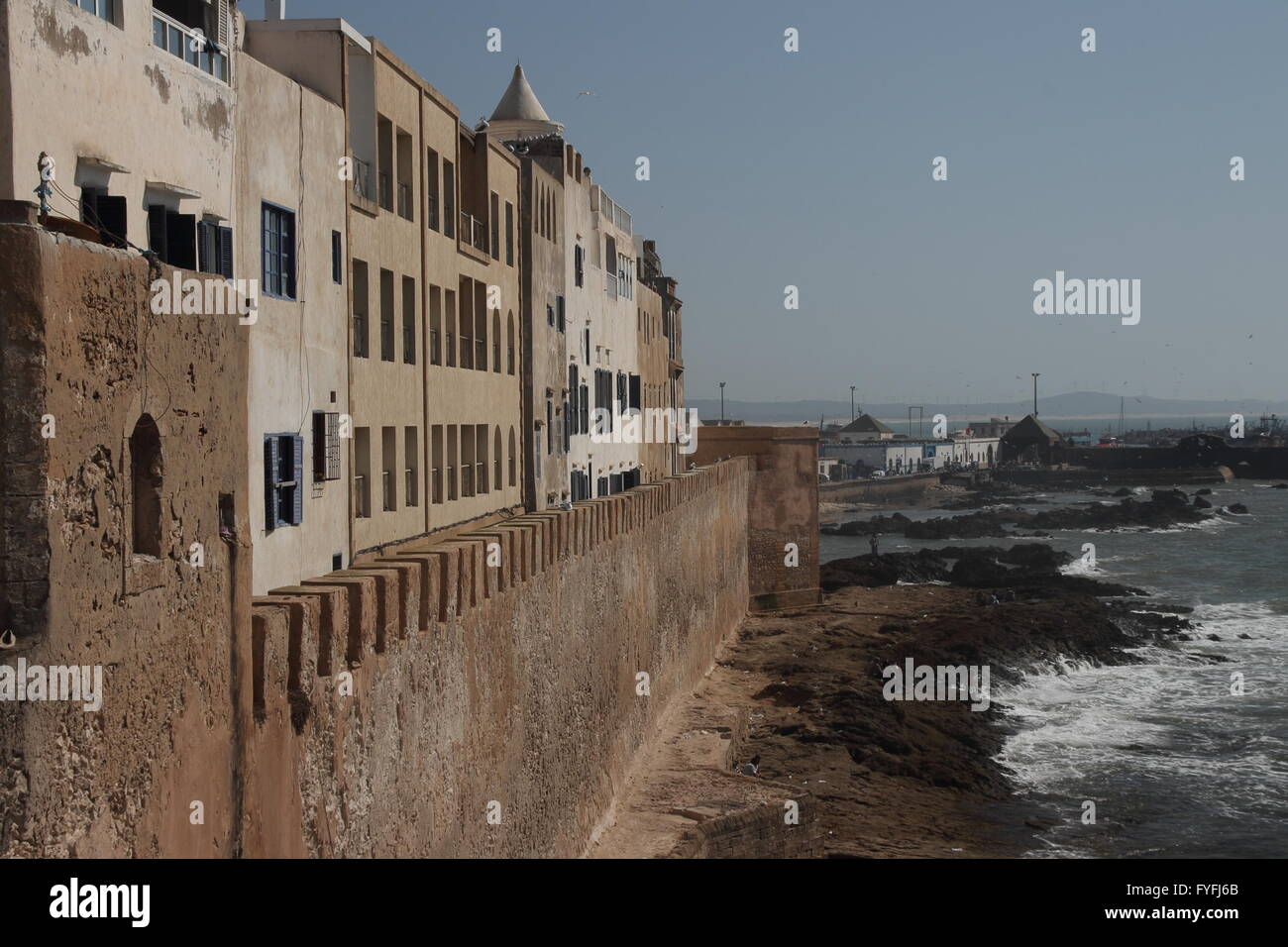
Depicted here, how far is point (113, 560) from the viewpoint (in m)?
6.75

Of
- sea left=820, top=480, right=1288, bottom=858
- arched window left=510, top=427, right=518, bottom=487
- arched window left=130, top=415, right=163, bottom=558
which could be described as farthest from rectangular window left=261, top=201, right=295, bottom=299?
sea left=820, top=480, right=1288, bottom=858

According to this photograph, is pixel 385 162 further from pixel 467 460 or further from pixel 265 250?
pixel 467 460

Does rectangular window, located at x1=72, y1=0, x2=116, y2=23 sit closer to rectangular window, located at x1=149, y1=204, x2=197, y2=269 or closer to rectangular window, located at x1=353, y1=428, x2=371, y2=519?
rectangular window, located at x1=149, y1=204, x2=197, y2=269

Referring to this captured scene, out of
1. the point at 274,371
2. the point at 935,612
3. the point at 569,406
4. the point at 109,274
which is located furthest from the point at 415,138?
the point at 935,612

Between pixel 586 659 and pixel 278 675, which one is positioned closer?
pixel 278 675

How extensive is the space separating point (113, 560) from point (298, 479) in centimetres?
924

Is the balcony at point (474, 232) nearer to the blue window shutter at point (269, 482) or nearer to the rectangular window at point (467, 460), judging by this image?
the rectangular window at point (467, 460)

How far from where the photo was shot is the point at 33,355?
20.0 feet

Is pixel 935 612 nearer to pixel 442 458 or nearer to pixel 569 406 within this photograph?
pixel 569 406

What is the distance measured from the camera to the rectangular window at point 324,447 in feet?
53.9
